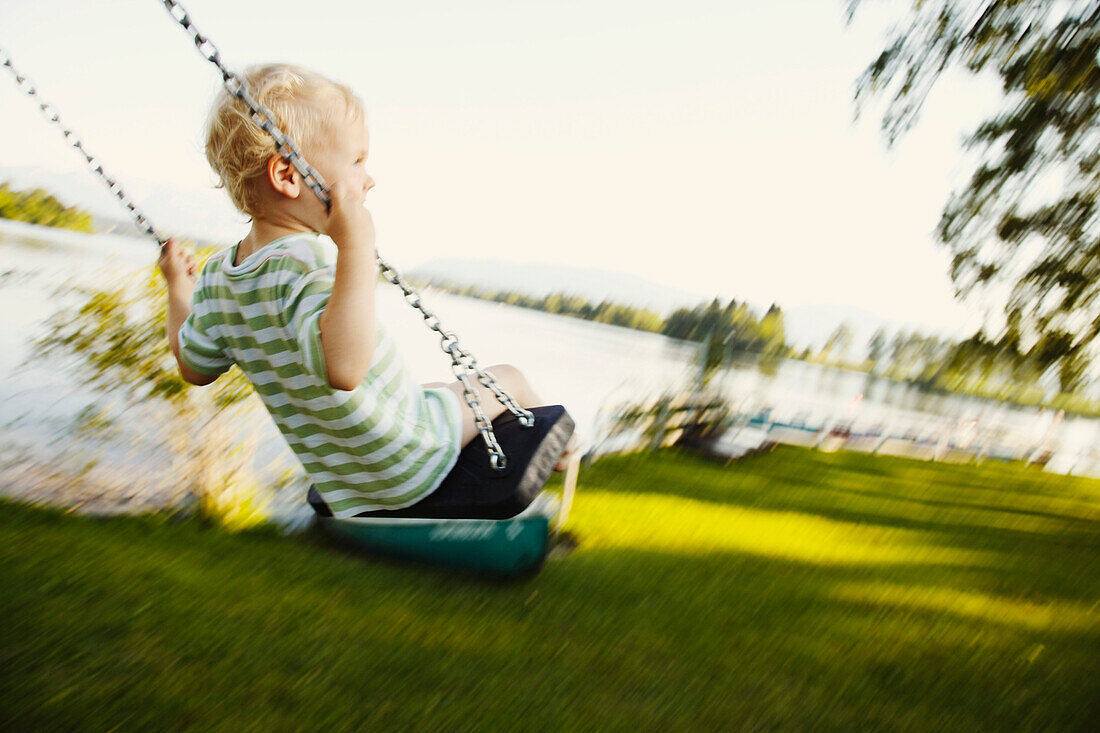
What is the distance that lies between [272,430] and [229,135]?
2.78 metres

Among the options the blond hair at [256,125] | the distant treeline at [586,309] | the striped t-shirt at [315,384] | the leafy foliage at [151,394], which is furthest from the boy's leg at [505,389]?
the distant treeline at [586,309]

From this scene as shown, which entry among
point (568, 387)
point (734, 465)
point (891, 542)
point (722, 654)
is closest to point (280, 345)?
point (722, 654)

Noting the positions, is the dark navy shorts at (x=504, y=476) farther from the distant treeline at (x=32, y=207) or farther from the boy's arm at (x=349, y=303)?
the distant treeline at (x=32, y=207)

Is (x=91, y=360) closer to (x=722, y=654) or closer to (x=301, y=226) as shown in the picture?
(x=301, y=226)

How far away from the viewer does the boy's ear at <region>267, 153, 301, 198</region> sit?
1.55m

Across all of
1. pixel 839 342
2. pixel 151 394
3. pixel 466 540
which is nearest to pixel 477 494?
pixel 466 540

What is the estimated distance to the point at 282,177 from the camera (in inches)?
62.0

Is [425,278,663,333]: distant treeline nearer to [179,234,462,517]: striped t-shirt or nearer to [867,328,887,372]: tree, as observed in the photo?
[867,328,887,372]: tree

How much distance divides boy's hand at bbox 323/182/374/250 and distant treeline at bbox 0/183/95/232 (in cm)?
618

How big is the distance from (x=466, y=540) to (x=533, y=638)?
1.63ft

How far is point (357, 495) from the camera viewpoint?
6.10 ft

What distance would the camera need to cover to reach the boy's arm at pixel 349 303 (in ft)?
4.47

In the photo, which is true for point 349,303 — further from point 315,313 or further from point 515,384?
point 515,384

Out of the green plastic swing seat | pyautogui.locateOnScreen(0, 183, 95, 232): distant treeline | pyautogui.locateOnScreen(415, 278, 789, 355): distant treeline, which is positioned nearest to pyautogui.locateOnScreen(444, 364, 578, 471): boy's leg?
the green plastic swing seat
